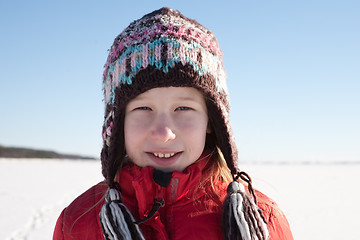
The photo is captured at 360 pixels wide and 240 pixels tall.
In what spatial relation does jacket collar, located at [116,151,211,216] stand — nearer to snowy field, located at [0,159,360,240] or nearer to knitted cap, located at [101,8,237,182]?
knitted cap, located at [101,8,237,182]

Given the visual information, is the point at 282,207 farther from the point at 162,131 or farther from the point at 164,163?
the point at 162,131

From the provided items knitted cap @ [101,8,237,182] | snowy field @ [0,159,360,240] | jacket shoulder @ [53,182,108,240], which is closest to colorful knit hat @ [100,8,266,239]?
knitted cap @ [101,8,237,182]

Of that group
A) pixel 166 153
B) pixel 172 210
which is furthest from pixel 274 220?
pixel 166 153

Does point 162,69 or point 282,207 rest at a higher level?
point 162,69

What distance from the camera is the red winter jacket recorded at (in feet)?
4.95

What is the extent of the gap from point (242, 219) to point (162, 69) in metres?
0.74

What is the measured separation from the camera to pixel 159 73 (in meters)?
1.56

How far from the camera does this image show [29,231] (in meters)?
4.37

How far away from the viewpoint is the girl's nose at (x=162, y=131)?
1516 millimetres

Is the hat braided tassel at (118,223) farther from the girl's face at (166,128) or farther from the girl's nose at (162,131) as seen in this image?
the girl's nose at (162,131)

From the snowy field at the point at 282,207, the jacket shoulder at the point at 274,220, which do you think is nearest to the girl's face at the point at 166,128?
the jacket shoulder at the point at 274,220

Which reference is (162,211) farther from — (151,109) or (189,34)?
(189,34)

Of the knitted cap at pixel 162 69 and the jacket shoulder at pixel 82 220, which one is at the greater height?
the knitted cap at pixel 162 69

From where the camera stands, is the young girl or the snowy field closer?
the young girl
